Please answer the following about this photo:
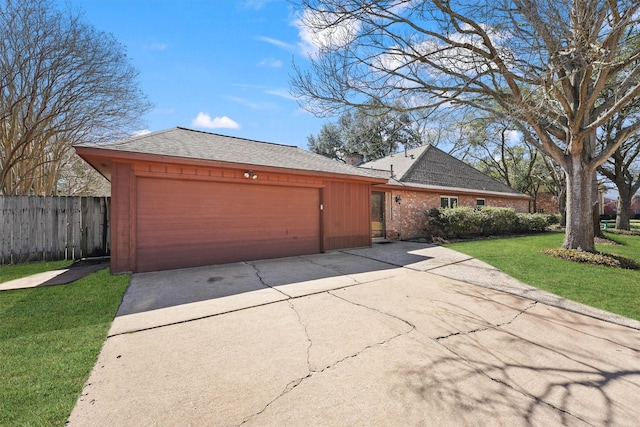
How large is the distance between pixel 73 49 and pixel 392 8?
38.1 feet

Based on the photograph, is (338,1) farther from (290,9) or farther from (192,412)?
(192,412)

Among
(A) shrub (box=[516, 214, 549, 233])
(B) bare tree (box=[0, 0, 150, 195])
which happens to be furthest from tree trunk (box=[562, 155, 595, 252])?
(B) bare tree (box=[0, 0, 150, 195])

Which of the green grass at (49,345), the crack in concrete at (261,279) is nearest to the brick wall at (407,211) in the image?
the crack in concrete at (261,279)

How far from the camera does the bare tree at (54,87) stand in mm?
9555

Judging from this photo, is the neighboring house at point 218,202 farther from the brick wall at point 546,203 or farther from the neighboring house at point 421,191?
the brick wall at point 546,203

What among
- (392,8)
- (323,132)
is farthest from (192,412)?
(323,132)

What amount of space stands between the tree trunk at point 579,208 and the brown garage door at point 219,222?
7494 mm

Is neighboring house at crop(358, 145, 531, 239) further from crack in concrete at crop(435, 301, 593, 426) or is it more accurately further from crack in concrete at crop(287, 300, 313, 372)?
crack in concrete at crop(287, 300, 313, 372)

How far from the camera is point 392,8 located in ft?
20.9

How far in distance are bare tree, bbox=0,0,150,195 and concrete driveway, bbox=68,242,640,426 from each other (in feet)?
29.7

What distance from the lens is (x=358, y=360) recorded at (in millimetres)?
2629

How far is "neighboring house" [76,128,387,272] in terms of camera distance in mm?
5684

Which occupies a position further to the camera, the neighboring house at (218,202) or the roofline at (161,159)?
the neighboring house at (218,202)

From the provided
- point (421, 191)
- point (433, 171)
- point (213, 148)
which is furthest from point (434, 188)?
point (213, 148)
